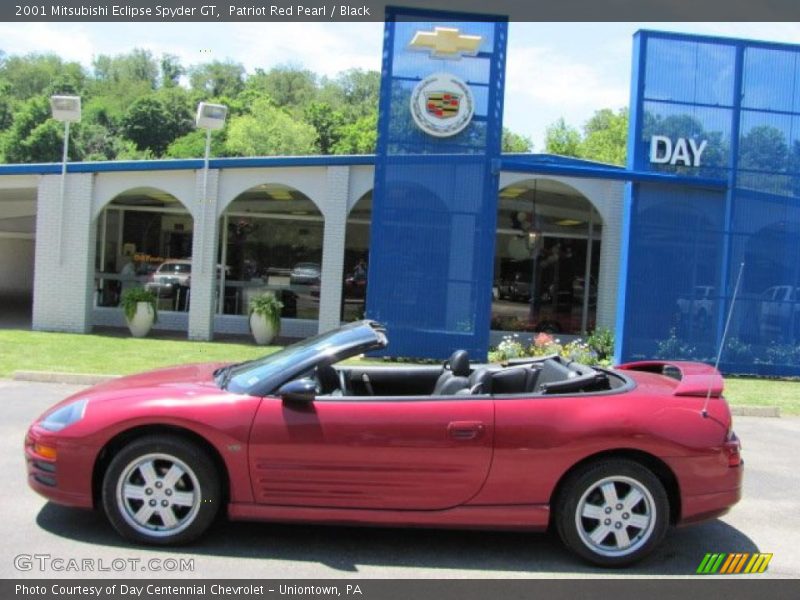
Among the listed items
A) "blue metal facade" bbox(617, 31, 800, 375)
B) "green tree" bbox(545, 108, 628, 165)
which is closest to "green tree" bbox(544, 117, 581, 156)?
"green tree" bbox(545, 108, 628, 165)

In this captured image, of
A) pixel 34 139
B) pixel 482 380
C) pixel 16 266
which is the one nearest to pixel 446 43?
pixel 482 380

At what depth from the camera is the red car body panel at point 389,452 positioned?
441 centimetres

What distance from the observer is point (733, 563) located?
15.6 feet

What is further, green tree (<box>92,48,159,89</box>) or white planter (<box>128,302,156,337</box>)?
green tree (<box>92,48,159,89</box>)

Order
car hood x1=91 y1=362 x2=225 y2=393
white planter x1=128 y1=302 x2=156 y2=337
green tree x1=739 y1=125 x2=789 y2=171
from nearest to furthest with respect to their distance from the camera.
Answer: car hood x1=91 y1=362 x2=225 y2=393 < green tree x1=739 y1=125 x2=789 y2=171 < white planter x1=128 y1=302 x2=156 y2=337

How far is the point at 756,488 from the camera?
671cm

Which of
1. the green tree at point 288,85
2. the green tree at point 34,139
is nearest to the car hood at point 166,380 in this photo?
the green tree at point 34,139

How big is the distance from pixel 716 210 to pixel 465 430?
11818mm

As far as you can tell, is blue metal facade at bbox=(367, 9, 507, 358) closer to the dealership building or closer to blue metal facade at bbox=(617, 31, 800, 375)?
the dealership building

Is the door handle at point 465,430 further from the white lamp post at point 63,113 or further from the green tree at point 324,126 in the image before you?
the green tree at point 324,126

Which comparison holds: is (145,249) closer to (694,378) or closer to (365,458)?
(365,458)

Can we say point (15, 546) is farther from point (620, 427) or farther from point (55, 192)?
point (55, 192)

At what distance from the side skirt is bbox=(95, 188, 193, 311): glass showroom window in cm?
1479

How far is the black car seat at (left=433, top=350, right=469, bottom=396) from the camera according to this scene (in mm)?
5152
